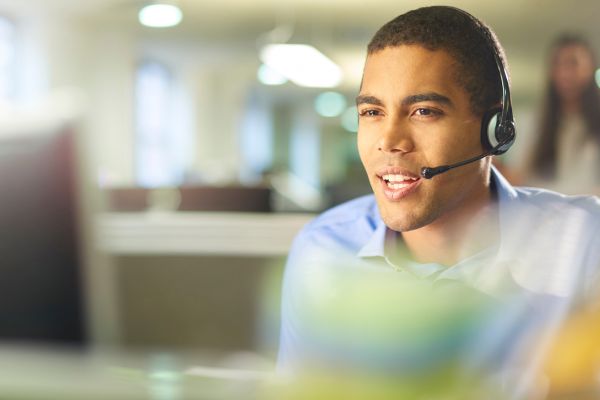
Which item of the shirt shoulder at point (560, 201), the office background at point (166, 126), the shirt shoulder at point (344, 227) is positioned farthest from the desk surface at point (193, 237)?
the shirt shoulder at point (560, 201)

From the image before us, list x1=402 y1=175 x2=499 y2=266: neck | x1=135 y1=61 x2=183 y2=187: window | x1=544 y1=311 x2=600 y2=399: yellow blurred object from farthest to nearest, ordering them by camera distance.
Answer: x1=135 y1=61 x2=183 y2=187: window, x1=402 y1=175 x2=499 y2=266: neck, x1=544 y1=311 x2=600 y2=399: yellow blurred object

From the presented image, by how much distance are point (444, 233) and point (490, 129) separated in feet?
0.19

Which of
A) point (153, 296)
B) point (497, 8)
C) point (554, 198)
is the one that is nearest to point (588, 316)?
point (554, 198)

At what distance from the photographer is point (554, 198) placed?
40 cm

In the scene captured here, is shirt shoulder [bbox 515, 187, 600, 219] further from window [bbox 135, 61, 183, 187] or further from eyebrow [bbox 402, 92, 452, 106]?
window [bbox 135, 61, 183, 187]

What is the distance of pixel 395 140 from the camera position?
0.36 metres

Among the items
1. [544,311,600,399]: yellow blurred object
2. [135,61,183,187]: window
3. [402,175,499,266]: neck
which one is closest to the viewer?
[544,311,600,399]: yellow blurred object

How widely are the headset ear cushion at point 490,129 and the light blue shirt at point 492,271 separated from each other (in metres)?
0.03

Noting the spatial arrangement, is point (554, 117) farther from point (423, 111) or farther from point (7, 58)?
point (7, 58)

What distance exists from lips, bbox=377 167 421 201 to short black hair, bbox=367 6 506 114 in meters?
0.05

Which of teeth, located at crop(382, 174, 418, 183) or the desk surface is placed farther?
the desk surface

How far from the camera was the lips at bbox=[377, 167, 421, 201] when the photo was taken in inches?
14.4

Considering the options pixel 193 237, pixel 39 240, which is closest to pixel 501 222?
pixel 39 240

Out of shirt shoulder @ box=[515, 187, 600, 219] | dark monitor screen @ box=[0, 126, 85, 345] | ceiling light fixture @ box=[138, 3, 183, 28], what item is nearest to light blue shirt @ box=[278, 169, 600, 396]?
shirt shoulder @ box=[515, 187, 600, 219]
